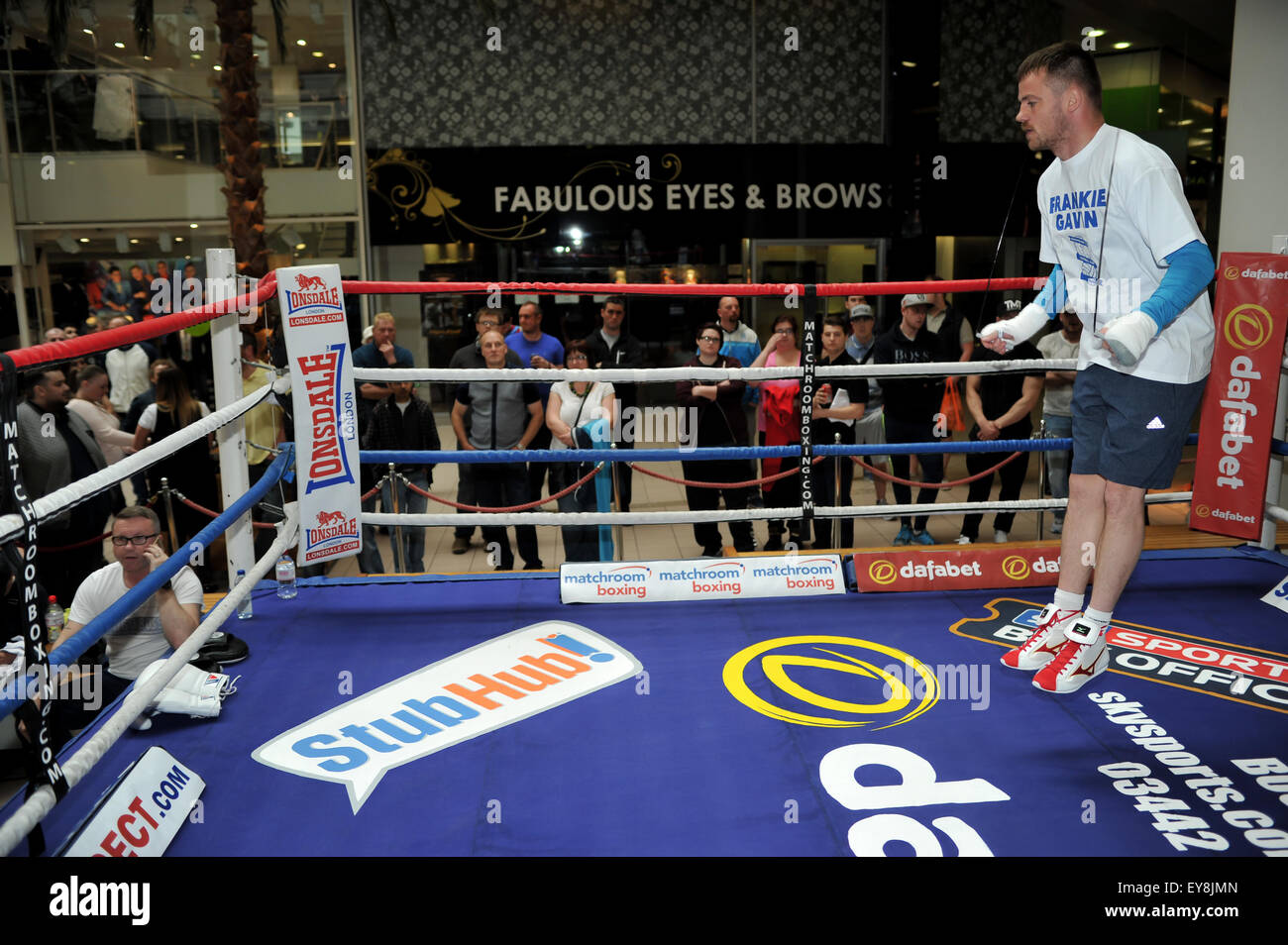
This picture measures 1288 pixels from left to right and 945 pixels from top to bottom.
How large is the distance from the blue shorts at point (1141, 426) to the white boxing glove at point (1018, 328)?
0.70 feet

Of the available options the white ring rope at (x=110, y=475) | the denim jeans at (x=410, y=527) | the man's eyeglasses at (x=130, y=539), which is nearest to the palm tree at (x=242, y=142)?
the denim jeans at (x=410, y=527)

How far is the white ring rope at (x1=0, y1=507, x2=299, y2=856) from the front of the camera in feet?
5.74

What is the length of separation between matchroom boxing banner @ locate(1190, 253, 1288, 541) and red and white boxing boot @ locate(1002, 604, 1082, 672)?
A: 129 centimetres

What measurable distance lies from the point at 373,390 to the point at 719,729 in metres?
4.16

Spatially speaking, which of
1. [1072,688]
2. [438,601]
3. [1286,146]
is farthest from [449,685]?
[1286,146]

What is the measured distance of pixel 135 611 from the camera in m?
2.98

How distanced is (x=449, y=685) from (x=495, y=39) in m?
9.55

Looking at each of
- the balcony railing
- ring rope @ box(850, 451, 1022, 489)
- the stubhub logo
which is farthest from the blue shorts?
the balcony railing

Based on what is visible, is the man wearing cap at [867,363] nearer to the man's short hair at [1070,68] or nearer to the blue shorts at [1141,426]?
the blue shorts at [1141,426]

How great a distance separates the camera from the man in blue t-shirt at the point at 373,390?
534cm

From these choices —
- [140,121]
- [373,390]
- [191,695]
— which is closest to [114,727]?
[191,695]

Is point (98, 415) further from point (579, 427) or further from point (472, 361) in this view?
point (579, 427)

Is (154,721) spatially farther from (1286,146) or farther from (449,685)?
(1286,146)

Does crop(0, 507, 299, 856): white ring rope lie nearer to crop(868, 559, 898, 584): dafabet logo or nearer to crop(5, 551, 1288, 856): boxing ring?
crop(5, 551, 1288, 856): boxing ring
